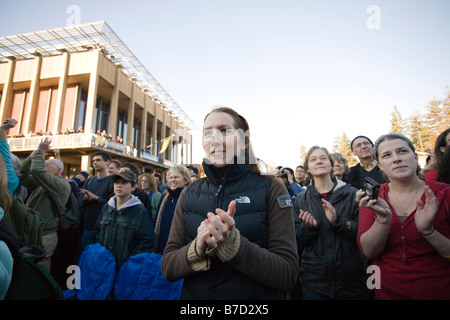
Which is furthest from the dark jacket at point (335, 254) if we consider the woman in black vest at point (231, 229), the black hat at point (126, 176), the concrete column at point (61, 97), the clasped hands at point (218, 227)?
the concrete column at point (61, 97)

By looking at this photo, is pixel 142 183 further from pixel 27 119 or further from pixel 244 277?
pixel 27 119

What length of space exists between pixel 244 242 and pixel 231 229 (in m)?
0.13

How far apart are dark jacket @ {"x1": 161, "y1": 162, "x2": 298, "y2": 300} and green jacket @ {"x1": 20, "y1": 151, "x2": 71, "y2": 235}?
301 cm

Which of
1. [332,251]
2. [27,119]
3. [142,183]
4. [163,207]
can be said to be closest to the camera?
[332,251]

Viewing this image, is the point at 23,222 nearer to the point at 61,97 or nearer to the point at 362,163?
the point at 362,163

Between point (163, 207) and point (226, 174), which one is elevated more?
point (226, 174)

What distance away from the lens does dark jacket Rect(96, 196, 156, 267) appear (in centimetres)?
289

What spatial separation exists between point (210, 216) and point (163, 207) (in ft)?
10.1

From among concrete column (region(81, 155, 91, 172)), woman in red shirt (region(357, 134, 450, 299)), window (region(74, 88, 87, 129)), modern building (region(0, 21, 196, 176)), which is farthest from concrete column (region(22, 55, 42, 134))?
woman in red shirt (region(357, 134, 450, 299))

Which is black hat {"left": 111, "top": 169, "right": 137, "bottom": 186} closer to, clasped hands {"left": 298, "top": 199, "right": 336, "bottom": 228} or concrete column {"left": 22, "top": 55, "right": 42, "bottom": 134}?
clasped hands {"left": 298, "top": 199, "right": 336, "bottom": 228}

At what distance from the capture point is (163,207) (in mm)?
3838

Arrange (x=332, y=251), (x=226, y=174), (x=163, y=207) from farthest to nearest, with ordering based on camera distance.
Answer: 1. (x=163, y=207)
2. (x=332, y=251)
3. (x=226, y=174)

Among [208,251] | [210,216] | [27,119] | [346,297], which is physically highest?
[27,119]
